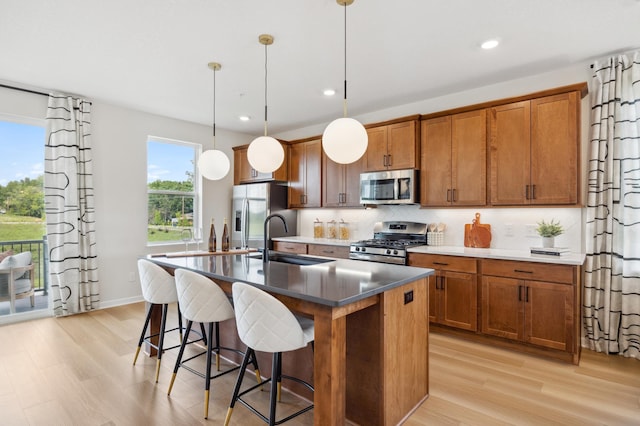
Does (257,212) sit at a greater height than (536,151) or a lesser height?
lesser

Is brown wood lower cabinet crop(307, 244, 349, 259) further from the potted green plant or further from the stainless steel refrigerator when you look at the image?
Result: the potted green plant

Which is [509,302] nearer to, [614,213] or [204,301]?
[614,213]

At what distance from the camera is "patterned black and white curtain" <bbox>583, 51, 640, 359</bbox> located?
2.94 meters

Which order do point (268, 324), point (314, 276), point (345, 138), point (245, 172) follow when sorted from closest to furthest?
1. point (268, 324)
2. point (314, 276)
3. point (345, 138)
4. point (245, 172)

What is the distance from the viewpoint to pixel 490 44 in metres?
2.83

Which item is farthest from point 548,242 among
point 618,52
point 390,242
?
point 618,52

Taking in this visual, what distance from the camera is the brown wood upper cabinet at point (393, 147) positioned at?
13.3ft

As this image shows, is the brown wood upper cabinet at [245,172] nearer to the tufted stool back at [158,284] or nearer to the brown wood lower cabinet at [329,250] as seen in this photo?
the brown wood lower cabinet at [329,250]

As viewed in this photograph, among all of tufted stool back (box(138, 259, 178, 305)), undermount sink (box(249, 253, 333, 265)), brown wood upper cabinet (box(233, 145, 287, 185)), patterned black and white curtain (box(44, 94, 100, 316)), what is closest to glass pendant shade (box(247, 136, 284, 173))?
undermount sink (box(249, 253, 333, 265))

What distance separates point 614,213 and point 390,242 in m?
2.19

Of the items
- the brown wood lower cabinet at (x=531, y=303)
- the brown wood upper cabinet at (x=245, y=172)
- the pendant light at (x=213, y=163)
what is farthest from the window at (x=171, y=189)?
the brown wood lower cabinet at (x=531, y=303)

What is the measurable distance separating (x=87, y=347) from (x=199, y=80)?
2941mm

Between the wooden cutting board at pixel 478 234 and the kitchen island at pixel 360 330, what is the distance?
1.78 meters

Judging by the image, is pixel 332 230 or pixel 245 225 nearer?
pixel 332 230
